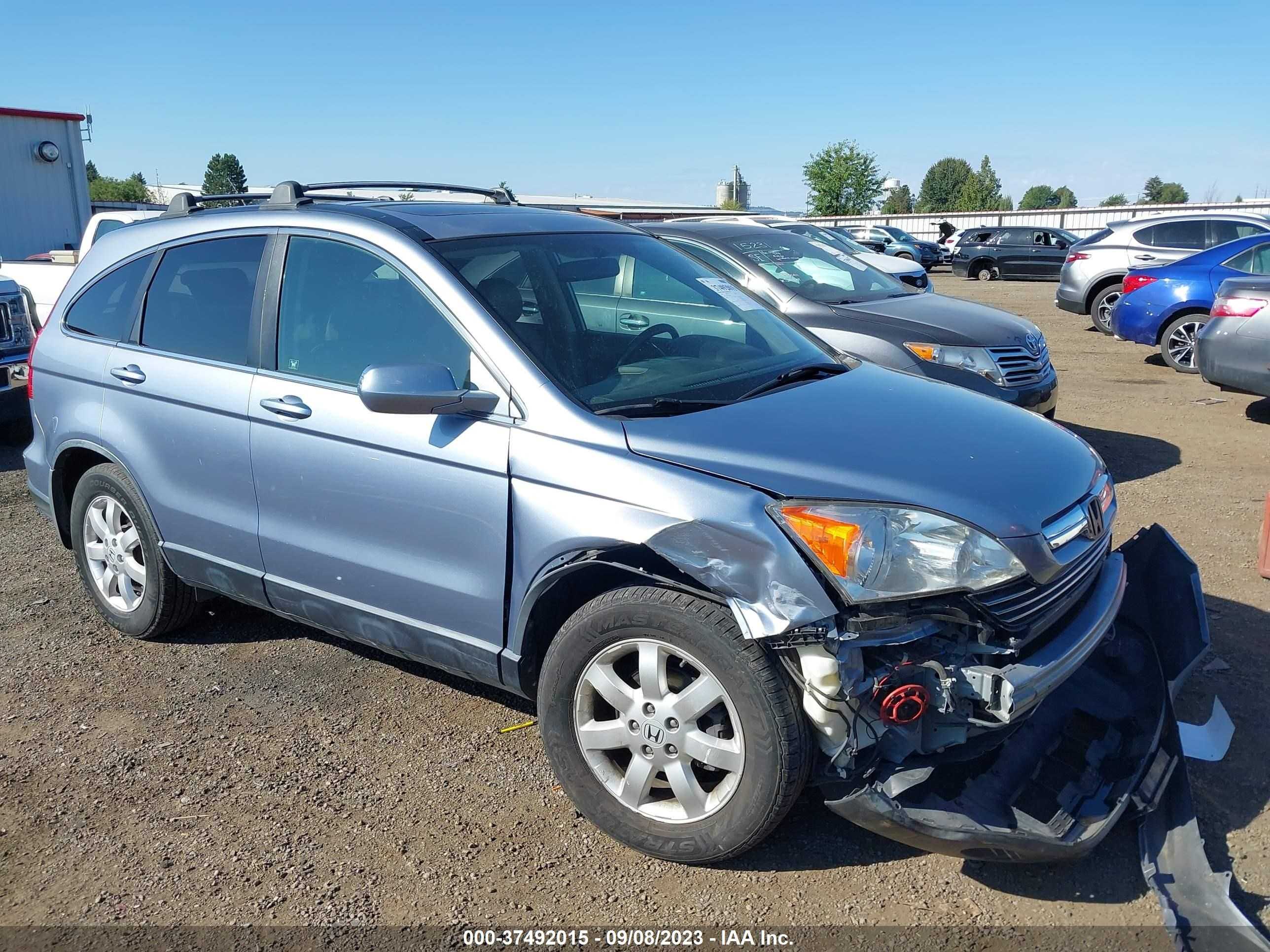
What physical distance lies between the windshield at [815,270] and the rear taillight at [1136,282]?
14.7 ft

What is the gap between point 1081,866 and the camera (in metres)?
3.01

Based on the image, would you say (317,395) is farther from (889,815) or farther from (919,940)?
(919,940)

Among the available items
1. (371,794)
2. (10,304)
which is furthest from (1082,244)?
(371,794)

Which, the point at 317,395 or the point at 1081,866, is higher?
the point at 317,395

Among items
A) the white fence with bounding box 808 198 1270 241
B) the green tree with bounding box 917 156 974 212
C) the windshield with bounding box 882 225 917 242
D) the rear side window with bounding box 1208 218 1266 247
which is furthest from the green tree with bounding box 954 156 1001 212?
the rear side window with bounding box 1208 218 1266 247

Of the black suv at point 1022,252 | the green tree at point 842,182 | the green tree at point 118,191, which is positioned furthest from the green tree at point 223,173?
the black suv at point 1022,252

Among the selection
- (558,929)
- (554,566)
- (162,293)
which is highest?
(162,293)

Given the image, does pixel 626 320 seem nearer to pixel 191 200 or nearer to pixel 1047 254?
pixel 191 200

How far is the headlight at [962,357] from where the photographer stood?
6793 millimetres

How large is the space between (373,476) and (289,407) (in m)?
0.48

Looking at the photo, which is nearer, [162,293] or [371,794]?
[371,794]

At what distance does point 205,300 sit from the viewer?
4.21 m

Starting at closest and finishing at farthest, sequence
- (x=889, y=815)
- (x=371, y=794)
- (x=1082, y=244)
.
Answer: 1. (x=889, y=815)
2. (x=371, y=794)
3. (x=1082, y=244)

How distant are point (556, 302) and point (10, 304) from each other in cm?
666
